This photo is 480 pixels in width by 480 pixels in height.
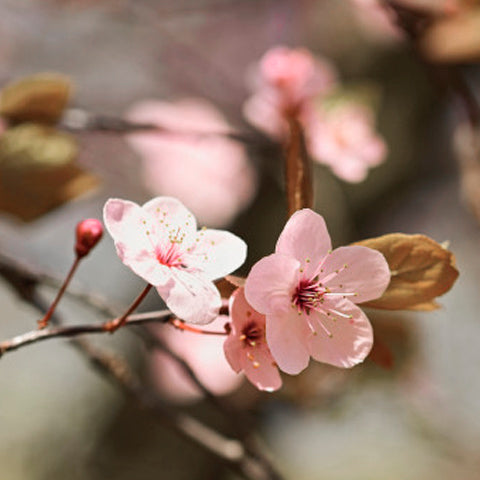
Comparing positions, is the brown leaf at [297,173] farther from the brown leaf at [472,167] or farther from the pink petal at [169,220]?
the brown leaf at [472,167]

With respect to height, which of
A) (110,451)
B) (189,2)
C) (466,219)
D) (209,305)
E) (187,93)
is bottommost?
(110,451)

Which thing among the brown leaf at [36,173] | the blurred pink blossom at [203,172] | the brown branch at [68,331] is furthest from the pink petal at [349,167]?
the blurred pink blossom at [203,172]

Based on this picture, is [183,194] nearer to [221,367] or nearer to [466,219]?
[221,367]

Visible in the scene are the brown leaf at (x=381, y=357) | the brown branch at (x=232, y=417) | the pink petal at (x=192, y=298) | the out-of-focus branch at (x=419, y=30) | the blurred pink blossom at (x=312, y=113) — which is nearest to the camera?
the pink petal at (x=192, y=298)

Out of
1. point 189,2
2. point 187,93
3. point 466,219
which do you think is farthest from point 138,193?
point 466,219

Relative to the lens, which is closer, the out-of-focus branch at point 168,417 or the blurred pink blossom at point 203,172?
the out-of-focus branch at point 168,417
